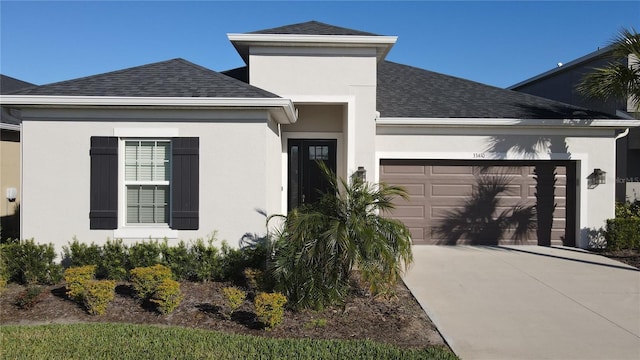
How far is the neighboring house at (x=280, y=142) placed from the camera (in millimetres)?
7621

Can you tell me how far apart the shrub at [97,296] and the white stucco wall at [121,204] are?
1.84m

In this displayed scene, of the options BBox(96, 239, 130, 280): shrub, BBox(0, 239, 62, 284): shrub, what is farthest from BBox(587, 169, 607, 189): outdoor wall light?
BBox(0, 239, 62, 284): shrub

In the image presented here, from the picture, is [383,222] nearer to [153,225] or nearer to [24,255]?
[153,225]

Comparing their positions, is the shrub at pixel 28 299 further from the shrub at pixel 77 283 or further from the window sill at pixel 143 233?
the window sill at pixel 143 233

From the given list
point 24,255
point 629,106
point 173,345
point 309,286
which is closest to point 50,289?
point 24,255

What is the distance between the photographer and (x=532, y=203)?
11.0 metres

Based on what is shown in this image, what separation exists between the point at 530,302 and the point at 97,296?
606cm

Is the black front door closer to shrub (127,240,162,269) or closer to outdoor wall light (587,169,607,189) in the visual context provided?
shrub (127,240,162,269)

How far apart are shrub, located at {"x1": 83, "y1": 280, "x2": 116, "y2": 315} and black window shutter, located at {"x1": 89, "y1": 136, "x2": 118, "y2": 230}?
6.00ft

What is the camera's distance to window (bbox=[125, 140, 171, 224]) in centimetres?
778

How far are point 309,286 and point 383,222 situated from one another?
1.36 metres

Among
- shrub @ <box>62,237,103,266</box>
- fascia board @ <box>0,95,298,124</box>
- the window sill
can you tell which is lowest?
shrub @ <box>62,237,103,266</box>

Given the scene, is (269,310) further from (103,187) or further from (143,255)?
(103,187)

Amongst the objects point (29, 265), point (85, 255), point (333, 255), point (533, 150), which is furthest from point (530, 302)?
point (29, 265)
